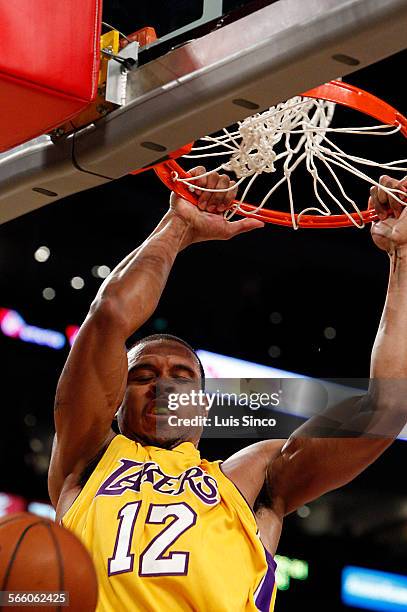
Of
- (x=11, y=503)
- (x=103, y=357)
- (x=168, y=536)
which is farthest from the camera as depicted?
(x=11, y=503)

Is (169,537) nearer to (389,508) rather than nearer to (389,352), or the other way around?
(389,352)

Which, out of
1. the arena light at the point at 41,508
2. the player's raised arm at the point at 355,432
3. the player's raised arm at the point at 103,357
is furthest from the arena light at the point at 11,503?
the player's raised arm at the point at 355,432

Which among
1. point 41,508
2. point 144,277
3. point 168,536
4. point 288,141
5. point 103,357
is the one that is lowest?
point 41,508

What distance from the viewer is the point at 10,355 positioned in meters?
5.03

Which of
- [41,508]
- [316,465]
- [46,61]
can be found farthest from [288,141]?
[41,508]

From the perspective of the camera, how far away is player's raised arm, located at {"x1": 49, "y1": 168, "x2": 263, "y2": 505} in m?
2.46

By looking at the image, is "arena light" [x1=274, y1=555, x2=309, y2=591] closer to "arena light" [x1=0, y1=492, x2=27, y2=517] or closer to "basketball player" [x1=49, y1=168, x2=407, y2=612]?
"arena light" [x1=0, y1=492, x2=27, y2=517]

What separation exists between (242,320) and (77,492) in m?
2.97

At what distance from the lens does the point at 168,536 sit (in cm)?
230

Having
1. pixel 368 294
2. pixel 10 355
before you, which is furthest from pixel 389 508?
pixel 10 355

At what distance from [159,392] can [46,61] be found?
3.44 feet

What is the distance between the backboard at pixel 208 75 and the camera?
1596 millimetres

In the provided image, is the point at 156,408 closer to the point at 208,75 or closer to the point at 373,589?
the point at 208,75

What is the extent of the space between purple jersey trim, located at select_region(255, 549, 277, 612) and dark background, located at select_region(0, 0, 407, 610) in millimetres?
2738
